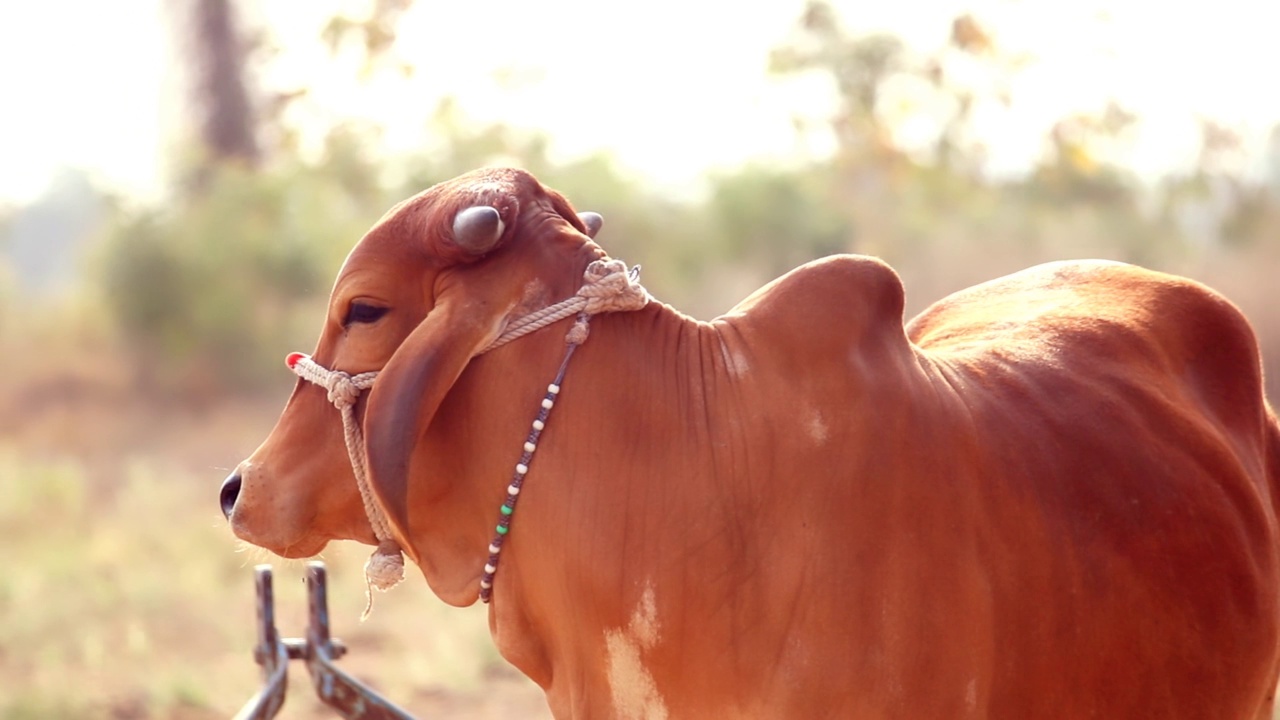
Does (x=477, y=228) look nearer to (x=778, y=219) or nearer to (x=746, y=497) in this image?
(x=746, y=497)

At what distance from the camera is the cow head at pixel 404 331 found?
2686 millimetres

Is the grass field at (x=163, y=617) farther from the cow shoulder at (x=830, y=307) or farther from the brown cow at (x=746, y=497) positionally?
the cow shoulder at (x=830, y=307)

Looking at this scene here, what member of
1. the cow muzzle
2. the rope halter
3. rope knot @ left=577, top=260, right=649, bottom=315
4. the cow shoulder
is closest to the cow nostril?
the cow muzzle

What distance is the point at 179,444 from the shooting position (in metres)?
14.7

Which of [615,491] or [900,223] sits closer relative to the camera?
[615,491]

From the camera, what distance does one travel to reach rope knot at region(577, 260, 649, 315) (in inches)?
110

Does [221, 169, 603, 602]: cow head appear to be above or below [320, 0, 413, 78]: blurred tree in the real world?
below

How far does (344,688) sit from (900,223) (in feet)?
47.1

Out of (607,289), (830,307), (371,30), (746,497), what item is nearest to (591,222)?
Result: (607,289)

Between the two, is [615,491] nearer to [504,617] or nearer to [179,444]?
[504,617]

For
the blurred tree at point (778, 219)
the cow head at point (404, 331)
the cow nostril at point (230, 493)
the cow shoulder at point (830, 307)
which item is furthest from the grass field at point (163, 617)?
the blurred tree at point (778, 219)

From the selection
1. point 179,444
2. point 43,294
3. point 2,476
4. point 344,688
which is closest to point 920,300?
point 179,444

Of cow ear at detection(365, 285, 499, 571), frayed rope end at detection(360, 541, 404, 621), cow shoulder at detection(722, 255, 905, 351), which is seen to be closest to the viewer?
cow ear at detection(365, 285, 499, 571)

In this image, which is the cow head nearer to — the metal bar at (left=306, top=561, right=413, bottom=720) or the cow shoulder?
the cow shoulder
